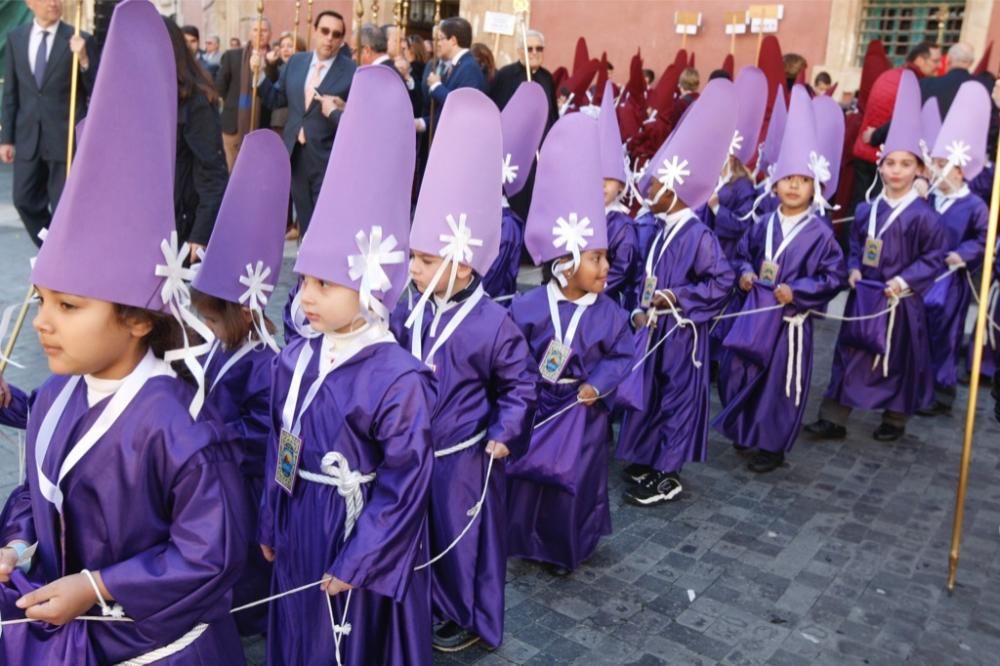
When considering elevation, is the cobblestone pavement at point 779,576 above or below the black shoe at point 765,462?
below

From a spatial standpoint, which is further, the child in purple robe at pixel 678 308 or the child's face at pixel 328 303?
the child in purple robe at pixel 678 308

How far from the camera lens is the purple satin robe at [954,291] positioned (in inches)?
258

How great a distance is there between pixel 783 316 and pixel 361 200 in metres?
3.51

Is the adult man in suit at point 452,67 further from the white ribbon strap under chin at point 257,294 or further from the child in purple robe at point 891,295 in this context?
the white ribbon strap under chin at point 257,294

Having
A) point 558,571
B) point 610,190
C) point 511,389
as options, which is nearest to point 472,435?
point 511,389

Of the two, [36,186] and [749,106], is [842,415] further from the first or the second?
[36,186]

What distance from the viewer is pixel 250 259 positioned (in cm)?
312

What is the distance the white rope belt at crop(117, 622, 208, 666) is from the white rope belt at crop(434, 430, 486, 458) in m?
1.15

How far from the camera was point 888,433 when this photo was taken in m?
6.14

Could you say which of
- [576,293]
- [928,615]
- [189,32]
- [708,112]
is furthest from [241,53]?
[928,615]

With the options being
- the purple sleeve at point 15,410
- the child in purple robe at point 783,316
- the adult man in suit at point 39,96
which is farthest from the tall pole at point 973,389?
the adult man in suit at point 39,96

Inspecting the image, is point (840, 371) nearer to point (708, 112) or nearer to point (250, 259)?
point (708, 112)

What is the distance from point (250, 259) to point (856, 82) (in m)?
12.8

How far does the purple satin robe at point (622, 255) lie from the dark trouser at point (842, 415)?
1.79 m
